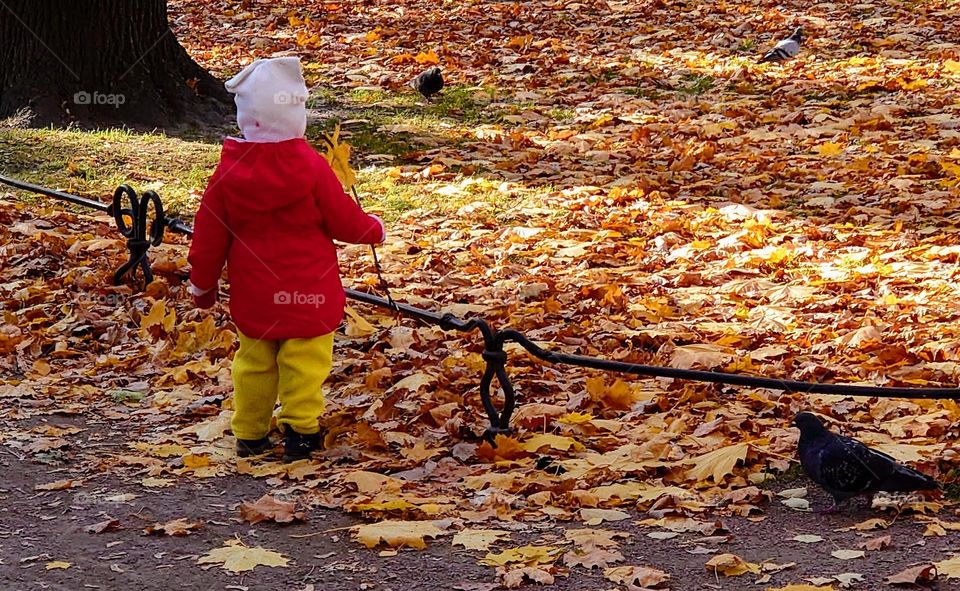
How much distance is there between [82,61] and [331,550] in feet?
22.0

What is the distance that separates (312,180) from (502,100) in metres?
6.77

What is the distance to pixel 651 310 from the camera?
6.20 m

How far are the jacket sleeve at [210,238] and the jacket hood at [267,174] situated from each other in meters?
0.07

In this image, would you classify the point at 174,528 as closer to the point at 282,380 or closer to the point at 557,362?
the point at 282,380

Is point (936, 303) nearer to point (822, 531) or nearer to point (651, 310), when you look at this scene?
point (651, 310)

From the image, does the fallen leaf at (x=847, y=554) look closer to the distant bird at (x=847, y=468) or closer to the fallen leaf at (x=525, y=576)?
the distant bird at (x=847, y=468)

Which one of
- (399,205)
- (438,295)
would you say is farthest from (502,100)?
(438,295)

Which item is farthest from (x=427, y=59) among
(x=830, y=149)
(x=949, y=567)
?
(x=949, y=567)

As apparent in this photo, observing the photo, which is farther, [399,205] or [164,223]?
[399,205]

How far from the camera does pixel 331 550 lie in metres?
3.78

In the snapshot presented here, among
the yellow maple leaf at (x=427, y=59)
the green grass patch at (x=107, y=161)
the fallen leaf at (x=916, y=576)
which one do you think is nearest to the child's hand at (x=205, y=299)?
the fallen leaf at (x=916, y=576)

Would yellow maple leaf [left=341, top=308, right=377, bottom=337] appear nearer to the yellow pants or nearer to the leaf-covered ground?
the leaf-covered ground

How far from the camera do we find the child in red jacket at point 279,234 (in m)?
4.39

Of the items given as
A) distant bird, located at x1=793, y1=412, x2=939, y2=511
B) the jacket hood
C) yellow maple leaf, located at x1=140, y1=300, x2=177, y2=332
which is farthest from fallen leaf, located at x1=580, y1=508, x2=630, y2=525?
yellow maple leaf, located at x1=140, y1=300, x2=177, y2=332
